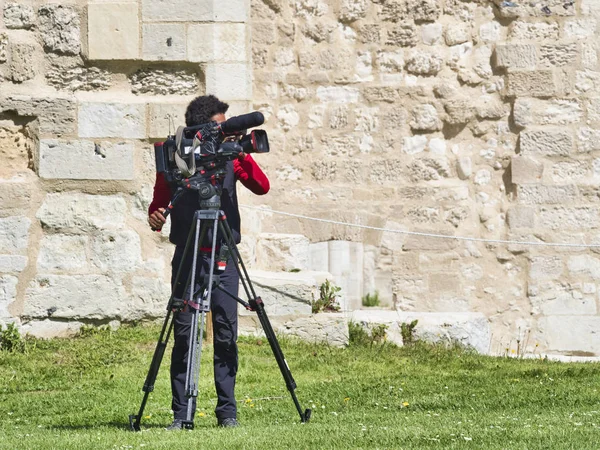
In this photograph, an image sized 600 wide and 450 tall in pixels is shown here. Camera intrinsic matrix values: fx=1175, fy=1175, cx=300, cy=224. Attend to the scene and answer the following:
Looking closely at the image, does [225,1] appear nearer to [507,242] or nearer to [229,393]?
[507,242]

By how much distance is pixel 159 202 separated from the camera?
6.27 metres

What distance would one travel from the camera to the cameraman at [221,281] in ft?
20.0

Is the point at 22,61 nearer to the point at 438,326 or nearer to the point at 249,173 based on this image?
the point at 249,173

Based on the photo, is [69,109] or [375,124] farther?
[375,124]

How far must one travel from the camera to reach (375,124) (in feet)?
34.1

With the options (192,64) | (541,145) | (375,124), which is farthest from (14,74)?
(541,145)

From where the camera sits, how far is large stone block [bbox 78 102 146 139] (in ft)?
29.7

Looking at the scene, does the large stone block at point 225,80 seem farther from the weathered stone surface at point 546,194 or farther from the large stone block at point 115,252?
the weathered stone surface at point 546,194

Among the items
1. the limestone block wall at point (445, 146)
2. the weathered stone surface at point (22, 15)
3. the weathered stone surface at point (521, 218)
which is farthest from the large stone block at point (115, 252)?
the weathered stone surface at point (521, 218)

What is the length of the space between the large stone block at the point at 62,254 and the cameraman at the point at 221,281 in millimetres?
2937

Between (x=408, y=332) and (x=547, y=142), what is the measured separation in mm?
2337

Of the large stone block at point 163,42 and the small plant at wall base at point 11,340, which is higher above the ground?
the large stone block at point 163,42

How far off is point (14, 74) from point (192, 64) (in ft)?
4.55

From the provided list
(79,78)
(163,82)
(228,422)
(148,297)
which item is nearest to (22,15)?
(79,78)
